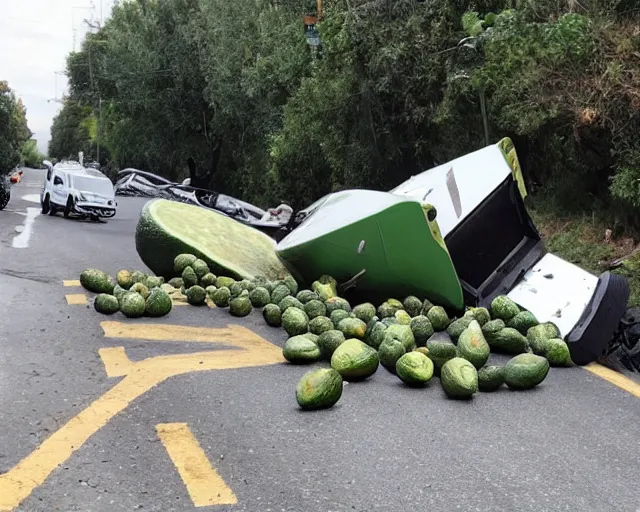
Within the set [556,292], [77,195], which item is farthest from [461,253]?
[77,195]

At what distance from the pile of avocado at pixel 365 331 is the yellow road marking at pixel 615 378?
288 millimetres

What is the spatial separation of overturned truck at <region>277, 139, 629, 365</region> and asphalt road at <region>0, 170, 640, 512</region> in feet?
2.17

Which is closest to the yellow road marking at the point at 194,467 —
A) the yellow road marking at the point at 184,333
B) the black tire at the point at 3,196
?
the yellow road marking at the point at 184,333

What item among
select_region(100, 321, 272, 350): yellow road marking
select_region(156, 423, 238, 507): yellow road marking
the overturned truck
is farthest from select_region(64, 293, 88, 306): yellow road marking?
select_region(156, 423, 238, 507): yellow road marking

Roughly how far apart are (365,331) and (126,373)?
5.66ft

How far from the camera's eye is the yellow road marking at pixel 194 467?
9.44ft

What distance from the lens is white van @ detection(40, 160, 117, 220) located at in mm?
20266

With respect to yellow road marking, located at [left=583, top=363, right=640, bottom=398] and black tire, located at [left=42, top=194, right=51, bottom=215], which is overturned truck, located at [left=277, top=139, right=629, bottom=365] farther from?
black tire, located at [left=42, top=194, right=51, bottom=215]

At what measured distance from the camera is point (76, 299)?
259 inches

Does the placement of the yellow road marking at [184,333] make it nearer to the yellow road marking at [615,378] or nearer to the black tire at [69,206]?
the yellow road marking at [615,378]

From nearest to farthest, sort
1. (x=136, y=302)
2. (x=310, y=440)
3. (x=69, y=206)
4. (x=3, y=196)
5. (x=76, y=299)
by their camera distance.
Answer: (x=310, y=440) < (x=136, y=302) < (x=76, y=299) < (x=69, y=206) < (x=3, y=196)

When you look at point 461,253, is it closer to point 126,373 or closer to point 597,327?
point 597,327

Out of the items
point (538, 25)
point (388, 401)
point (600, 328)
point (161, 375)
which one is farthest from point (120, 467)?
point (538, 25)

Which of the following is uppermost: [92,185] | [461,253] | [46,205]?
[461,253]
